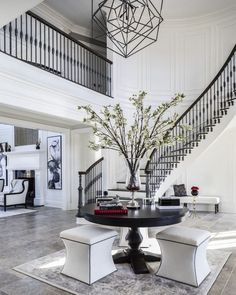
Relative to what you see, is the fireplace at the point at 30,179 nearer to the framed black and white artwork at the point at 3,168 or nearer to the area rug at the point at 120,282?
the framed black and white artwork at the point at 3,168

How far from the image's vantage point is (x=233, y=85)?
6.45 m

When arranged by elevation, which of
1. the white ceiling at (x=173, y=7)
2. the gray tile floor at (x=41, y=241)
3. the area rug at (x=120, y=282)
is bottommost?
the gray tile floor at (x=41, y=241)

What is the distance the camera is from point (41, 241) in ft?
15.0

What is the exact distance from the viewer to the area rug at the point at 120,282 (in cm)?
274

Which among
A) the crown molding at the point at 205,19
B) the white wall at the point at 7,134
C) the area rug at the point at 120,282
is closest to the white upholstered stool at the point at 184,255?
the area rug at the point at 120,282

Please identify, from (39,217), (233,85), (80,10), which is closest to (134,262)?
(39,217)

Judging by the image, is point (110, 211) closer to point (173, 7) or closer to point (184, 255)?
point (184, 255)

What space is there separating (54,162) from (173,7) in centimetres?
582

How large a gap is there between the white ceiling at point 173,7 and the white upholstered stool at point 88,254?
6541 millimetres

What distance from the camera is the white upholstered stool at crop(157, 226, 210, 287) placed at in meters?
2.84

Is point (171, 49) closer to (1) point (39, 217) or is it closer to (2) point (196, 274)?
(1) point (39, 217)

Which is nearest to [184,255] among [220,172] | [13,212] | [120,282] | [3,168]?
[120,282]

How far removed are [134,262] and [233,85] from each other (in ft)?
16.4

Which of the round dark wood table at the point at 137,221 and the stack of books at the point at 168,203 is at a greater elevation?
the stack of books at the point at 168,203
